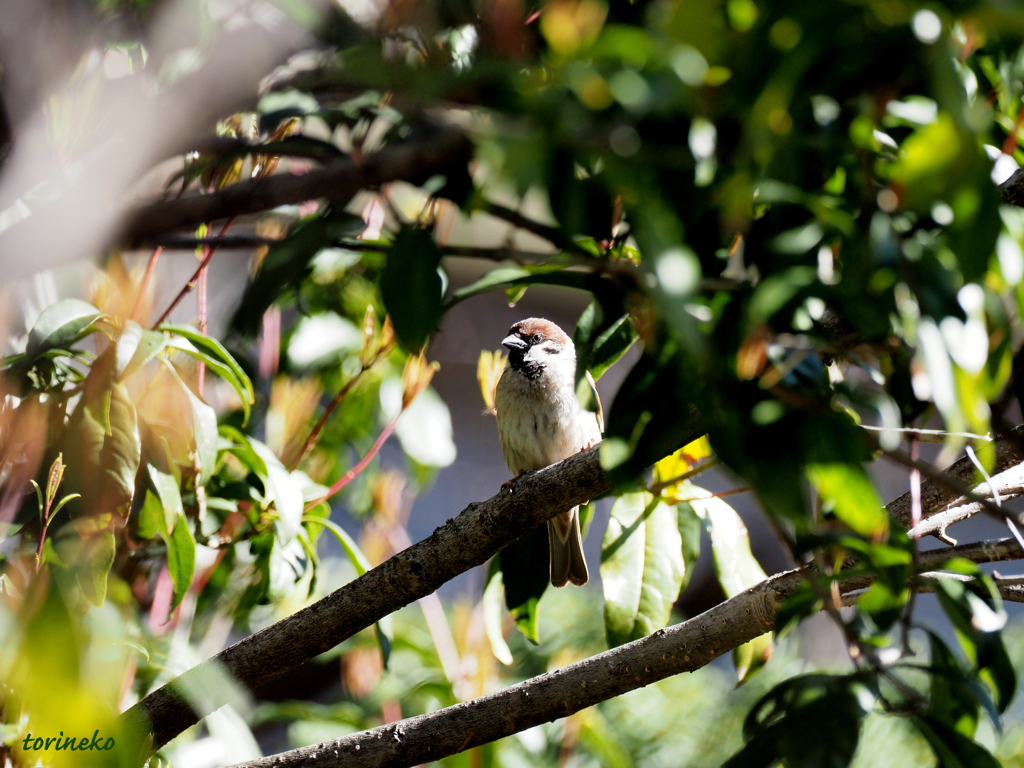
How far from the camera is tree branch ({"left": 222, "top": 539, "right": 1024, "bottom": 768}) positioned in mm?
1287

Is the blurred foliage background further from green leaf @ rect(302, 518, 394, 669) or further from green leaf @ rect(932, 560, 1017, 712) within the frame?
green leaf @ rect(302, 518, 394, 669)

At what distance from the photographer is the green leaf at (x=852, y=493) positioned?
0.59 metres

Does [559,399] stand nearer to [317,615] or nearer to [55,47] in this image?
[317,615]

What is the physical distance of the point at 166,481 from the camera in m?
1.43

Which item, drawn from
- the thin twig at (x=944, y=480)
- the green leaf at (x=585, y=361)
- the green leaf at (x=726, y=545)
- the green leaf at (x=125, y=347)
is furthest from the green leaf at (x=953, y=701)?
the green leaf at (x=125, y=347)

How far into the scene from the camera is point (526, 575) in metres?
1.53

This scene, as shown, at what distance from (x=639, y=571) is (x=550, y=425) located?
132 cm

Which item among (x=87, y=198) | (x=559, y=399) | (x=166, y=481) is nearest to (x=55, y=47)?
(x=87, y=198)

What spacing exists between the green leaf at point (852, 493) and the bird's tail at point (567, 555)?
2.05 metres

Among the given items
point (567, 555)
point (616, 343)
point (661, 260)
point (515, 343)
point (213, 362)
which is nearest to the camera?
point (661, 260)

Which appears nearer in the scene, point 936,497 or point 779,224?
point 779,224

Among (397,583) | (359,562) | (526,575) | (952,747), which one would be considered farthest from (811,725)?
(359,562)

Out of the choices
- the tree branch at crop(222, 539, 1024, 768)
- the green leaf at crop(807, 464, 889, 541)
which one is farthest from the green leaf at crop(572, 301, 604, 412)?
the tree branch at crop(222, 539, 1024, 768)

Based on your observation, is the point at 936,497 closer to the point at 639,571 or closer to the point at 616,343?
the point at 639,571
